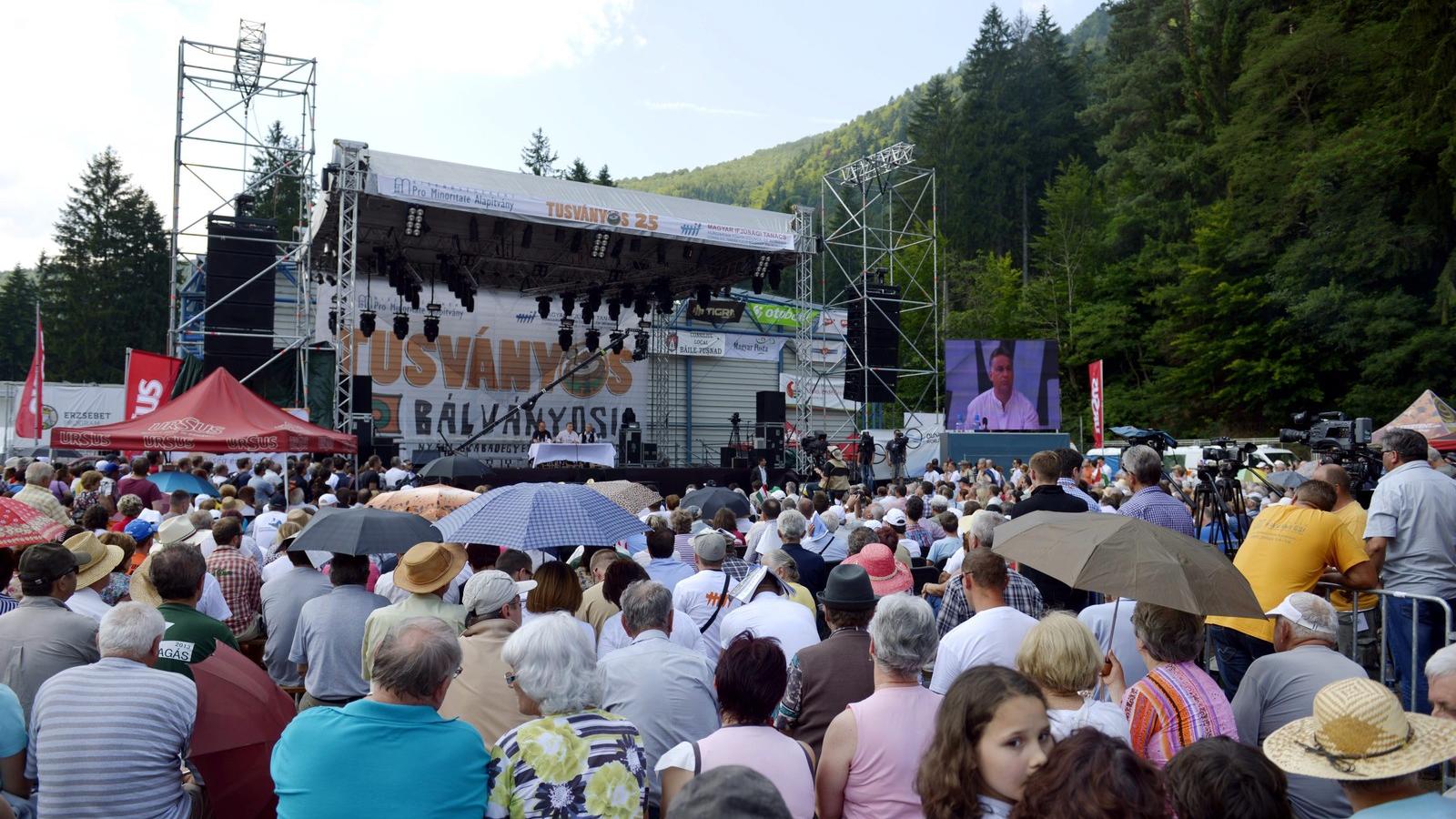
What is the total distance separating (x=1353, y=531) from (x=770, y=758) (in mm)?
4071

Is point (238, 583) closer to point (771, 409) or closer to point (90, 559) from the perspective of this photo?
point (90, 559)

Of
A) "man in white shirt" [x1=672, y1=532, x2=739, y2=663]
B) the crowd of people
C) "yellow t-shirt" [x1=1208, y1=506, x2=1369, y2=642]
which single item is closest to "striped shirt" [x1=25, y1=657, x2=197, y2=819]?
the crowd of people

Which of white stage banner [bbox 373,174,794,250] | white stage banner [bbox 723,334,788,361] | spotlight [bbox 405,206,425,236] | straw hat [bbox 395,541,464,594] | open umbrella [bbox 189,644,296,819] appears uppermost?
white stage banner [bbox 373,174,794,250]

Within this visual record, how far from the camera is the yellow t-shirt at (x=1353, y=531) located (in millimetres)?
5098

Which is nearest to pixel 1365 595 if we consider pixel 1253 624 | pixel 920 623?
pixel 1253 624

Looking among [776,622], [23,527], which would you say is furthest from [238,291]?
[776,622]

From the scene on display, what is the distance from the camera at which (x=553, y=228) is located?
746 inches

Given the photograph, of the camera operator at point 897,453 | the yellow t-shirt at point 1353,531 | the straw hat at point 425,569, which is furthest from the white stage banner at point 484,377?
the yellow t-shirt at point 1353,531

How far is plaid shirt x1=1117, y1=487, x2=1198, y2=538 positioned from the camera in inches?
206

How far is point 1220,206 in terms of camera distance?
104ft

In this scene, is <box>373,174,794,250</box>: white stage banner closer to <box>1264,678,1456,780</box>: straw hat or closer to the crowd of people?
the crowd of people

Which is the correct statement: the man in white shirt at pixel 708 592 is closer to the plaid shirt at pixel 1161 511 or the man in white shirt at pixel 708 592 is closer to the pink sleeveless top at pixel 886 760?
the pink sleeveless top at pixel 886 760

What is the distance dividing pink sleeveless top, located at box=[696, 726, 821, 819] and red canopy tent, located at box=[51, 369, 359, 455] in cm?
899

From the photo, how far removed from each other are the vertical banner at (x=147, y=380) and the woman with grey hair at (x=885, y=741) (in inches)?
530
